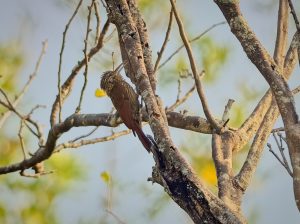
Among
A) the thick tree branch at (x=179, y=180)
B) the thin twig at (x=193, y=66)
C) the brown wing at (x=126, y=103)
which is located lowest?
the thick tree branch at (x=179, y=180)

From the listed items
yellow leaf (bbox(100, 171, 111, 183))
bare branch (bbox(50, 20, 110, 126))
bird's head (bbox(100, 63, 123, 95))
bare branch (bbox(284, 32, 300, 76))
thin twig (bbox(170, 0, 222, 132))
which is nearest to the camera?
thin twig (bbox(170, 0, 222, 132))

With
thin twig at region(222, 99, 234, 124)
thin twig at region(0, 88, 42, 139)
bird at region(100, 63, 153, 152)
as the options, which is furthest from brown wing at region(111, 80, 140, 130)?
thin twig at region(0, 88, 42, 139)

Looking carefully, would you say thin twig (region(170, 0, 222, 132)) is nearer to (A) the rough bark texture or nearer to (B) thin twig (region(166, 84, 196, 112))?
(A) the rough bark texture

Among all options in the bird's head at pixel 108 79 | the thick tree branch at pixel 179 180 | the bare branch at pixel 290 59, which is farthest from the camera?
the bird's head at pixel 108 79

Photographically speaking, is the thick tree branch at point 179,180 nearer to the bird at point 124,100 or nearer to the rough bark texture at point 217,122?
the rough bark texture at point 217,122

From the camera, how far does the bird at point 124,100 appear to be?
215cm

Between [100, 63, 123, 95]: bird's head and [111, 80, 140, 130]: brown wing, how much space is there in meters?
0.04

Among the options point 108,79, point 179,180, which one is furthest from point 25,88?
point 179,180

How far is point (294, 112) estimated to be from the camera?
127 centimetres

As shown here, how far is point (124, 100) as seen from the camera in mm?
2199

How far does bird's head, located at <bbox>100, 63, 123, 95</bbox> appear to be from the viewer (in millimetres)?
2322

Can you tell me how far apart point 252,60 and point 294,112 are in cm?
21

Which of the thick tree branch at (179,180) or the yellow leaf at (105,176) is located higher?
the yellow leaf at (105,176)

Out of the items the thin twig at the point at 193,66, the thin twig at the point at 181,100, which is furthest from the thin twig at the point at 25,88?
the thin twig at the point at 193,66
